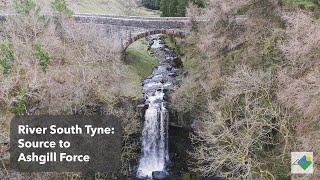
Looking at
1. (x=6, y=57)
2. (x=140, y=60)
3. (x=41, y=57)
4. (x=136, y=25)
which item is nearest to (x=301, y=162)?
(x=41, y=57)

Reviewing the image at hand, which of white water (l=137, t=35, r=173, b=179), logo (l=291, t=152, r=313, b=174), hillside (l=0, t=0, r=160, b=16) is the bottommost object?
white water (l=137, t=35, r=173, b=179)

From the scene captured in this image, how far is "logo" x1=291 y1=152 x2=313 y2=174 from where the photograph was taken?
74.2ft

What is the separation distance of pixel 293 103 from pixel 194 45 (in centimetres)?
1981

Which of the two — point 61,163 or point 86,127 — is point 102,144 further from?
point 61,163

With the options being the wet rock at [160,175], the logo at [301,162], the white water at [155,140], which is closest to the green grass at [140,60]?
the white water at [155,140]

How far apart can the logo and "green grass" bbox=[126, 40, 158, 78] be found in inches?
1053

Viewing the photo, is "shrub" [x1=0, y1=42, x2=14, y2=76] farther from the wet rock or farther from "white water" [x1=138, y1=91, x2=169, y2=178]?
the wet rock

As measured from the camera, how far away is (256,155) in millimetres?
26500

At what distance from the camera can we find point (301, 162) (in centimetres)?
2336

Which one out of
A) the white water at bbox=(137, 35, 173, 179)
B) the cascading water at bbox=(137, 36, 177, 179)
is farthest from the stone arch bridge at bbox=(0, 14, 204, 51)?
the white water at bbox=(137, 35, 173, 179)

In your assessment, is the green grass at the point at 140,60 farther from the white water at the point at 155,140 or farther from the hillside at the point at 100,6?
the hillside at the point at 100,6

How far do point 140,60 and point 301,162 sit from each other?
104 ft

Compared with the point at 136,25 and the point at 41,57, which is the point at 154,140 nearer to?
the point at 41,57

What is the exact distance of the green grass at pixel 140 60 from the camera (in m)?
49.3
